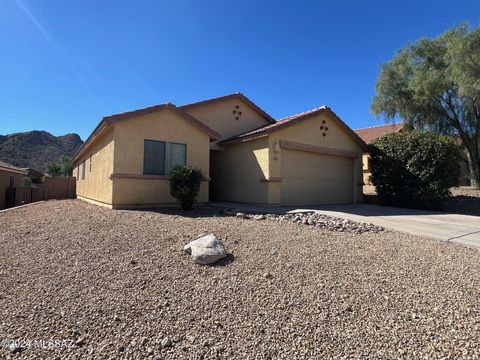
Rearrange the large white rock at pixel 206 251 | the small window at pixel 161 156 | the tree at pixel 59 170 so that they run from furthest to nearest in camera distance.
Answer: the tree at pixel 59 170
the small window at pixel 161 156
the large white rock at pixel 206 251

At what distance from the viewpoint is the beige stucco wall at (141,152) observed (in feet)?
31.5

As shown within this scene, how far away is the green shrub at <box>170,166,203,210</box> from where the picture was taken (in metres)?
9.10

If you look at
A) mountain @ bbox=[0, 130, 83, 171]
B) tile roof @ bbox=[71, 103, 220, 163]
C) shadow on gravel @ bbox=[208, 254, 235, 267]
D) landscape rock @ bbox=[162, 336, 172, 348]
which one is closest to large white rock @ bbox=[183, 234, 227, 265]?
shadow on gravel @ bbox=[208, 254, 235, 267]

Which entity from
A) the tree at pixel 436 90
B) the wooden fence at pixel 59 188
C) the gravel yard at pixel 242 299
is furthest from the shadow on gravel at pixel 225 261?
the wooden fence at pixel 59 188

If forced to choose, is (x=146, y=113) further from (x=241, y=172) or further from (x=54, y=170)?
(x=54, y=170)

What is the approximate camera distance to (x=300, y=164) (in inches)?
488

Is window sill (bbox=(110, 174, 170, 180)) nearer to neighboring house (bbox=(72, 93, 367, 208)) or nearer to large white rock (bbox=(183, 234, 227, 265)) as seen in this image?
neighboring house (bbox=(72, 93, 367, 208))

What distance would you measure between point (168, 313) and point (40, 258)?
2966mm

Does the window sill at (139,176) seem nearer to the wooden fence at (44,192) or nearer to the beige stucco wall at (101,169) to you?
the beige stucco wall at (101,169)

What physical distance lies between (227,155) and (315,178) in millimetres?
4178

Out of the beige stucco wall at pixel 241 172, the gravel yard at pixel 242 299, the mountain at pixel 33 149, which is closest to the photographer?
the gravel yard at pixel 242 299

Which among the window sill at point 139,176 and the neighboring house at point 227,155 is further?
the neighboring house at point 227,155

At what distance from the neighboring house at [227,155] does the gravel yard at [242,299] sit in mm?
4490

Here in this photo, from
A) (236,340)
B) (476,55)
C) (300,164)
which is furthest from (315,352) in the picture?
(476,55)
